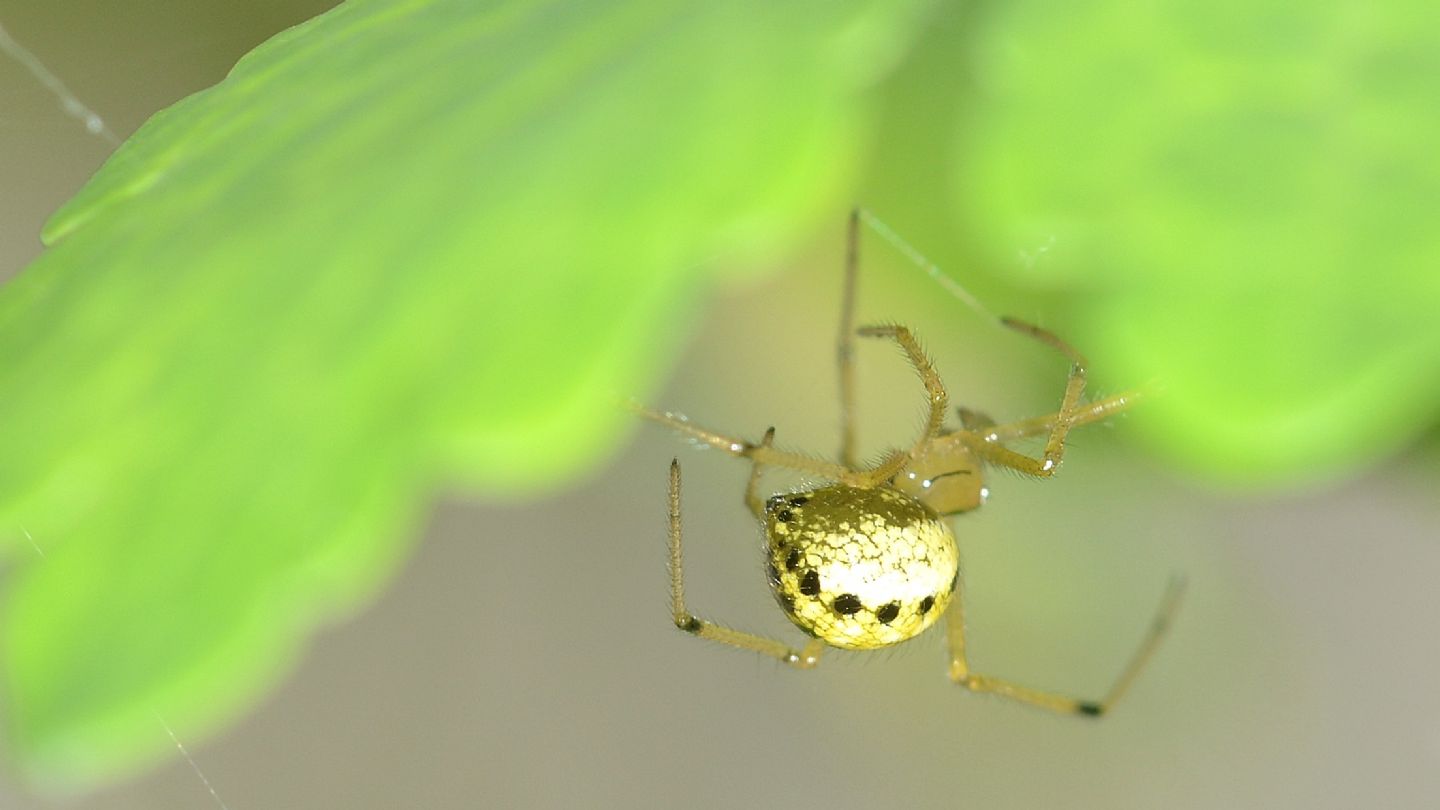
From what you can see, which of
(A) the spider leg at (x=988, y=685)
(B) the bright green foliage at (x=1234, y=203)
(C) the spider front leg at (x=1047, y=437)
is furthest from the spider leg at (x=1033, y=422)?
(B) the bright green foliage at (x=1234, y=203)

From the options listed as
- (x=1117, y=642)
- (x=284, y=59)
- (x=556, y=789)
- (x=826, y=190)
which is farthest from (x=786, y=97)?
(x=556, y=789)

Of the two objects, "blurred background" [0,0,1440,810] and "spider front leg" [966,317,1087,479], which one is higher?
"spider front leg" [966,317,1087,479]

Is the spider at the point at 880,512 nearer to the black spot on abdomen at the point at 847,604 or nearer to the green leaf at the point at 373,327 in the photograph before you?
the black spot on abdomen at the point at 847,604

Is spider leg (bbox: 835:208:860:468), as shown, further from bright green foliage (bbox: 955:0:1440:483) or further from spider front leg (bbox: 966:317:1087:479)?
bright green foliage (bbox: 955:0:1440:483)

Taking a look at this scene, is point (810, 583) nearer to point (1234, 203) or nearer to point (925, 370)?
point (925, 370)

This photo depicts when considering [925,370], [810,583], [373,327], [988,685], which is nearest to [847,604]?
[810,583]

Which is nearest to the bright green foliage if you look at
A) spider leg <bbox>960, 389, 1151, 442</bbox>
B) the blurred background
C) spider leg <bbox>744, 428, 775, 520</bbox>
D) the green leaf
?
the green leaf

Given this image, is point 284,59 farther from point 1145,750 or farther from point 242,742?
point 1145,750
